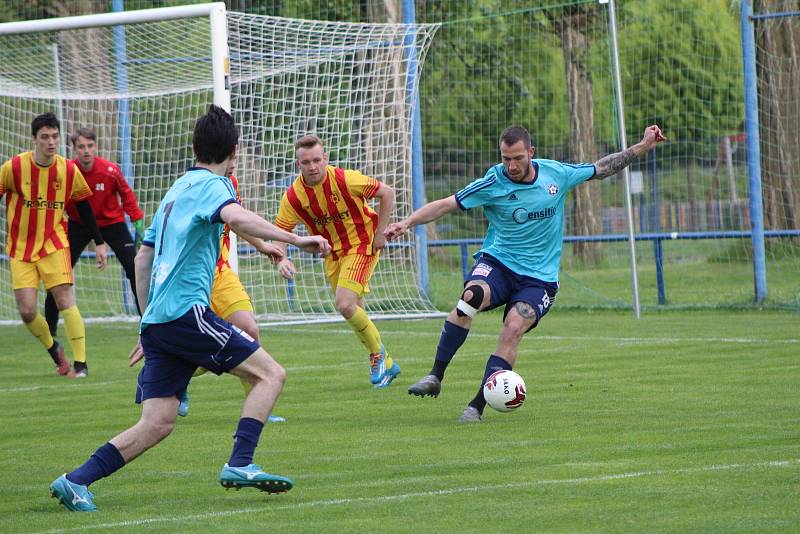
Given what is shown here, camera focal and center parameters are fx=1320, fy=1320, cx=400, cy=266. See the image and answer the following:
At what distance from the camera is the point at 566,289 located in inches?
816

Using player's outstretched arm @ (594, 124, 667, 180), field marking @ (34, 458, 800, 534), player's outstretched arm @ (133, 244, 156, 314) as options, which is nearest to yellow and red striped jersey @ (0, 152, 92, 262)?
player's outstretched arm @ (594, 124, 667, 180)

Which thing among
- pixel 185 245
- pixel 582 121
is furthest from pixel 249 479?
pixel 582 121

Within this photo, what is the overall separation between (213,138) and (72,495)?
1.75 metres

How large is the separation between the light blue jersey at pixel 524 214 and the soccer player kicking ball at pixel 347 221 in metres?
1.44

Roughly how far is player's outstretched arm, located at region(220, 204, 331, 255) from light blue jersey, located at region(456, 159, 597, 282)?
10.9 ft

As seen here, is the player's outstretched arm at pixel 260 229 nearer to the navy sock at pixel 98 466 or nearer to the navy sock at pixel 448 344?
the navy sock at pixel 98 466

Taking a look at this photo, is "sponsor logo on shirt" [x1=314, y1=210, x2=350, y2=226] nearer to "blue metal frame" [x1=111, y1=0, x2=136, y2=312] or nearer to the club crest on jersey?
the club crest on jersey

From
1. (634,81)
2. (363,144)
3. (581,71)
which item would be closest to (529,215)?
(363,144)

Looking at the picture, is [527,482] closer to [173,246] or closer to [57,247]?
[173,246]

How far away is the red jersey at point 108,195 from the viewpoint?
526 inches

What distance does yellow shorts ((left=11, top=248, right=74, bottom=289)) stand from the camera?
12.0 metres

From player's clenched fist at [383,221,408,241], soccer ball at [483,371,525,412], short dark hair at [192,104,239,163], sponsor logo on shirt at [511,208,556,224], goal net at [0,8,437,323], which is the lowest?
soccer ball at [483,371,525,412]

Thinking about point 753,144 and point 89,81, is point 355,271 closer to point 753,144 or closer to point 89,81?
point 753,144

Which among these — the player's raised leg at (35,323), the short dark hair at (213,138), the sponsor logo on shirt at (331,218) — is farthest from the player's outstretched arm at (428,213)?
the player's raised leg at (35,323)
